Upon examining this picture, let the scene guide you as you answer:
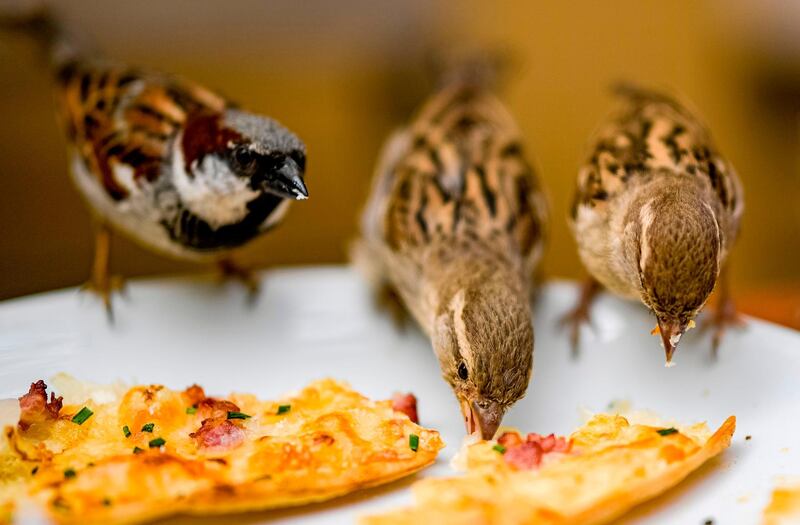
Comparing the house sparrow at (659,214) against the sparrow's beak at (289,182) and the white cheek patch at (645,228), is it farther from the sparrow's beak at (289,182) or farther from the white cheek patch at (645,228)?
the sparrow's beak at (289,182)

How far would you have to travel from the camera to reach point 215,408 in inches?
61.6

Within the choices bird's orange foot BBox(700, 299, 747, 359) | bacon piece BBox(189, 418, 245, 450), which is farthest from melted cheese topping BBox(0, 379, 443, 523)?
bird's orange foot BBox(700, 299, 747, 359)

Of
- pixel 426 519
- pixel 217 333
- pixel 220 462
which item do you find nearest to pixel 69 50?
pixel 217 333

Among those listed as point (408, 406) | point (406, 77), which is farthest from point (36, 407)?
point (406, 77)

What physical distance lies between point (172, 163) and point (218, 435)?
0.78 metres

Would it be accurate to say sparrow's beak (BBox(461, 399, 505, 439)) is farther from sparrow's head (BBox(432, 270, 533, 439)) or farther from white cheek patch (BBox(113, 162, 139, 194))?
white cheek patch (BBox(113, 162, 139, 194))

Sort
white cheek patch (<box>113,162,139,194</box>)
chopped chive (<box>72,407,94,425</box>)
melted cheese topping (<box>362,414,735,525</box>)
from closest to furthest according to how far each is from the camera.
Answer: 1. melted cheese topping (<box>362,414,735,525</box>)
2. chopped chive (<box>72,407,94,425</box>)
3. white cheek patch (<box>113,162,139,194</box>)

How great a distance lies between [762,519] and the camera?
1.24 m

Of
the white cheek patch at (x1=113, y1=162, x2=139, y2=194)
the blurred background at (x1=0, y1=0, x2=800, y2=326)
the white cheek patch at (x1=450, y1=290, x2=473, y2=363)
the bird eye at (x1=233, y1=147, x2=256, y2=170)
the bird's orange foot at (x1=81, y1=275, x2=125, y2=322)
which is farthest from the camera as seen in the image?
the blurred background at (x1=0, y1=0, x2=800, y2=326)

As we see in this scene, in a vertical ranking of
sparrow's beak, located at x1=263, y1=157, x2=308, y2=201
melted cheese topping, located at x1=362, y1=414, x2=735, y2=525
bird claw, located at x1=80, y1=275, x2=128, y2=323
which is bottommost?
melted cheese topping, located at x1=362, y1=414, x2=735, y2=525

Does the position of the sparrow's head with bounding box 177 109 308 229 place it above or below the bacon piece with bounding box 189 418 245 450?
above

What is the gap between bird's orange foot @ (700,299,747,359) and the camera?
1.83 m

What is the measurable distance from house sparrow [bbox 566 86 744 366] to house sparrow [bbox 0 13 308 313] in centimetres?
64

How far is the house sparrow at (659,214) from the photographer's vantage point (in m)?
1.53
